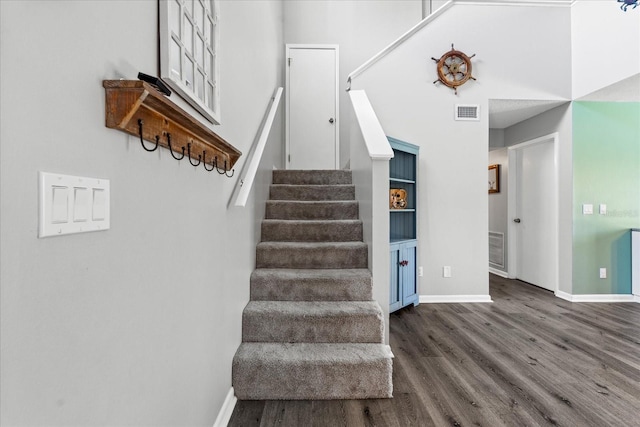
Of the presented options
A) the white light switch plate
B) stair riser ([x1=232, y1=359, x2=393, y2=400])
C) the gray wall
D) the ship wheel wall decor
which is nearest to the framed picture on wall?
the gray wall

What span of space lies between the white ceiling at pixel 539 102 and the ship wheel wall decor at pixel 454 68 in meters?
0.45

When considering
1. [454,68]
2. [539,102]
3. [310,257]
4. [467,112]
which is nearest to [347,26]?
[454,68]

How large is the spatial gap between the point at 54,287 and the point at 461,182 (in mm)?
3797

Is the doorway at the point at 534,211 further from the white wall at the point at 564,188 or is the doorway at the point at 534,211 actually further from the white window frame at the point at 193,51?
the white window frame at the point at 193,51

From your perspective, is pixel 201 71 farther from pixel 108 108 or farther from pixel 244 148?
pixel 244 148

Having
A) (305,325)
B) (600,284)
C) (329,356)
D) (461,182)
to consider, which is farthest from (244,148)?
(600,284)

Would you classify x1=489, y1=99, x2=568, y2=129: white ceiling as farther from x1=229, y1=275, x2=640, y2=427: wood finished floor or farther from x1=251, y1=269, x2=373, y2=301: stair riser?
x1=251, y1=269, x2=373, y2=301: stair riser

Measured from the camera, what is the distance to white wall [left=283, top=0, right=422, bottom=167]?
4.38m

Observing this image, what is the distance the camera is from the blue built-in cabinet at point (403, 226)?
10.6ft

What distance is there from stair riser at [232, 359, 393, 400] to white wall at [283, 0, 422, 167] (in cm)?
307

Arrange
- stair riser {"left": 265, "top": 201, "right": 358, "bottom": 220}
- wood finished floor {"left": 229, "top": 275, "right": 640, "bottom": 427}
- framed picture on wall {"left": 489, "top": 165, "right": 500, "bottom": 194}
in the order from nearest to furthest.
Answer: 1. wood finished floor {"left": 229, "top": 275, "right": 640, "bottom": 427}
2. stair riser {"left": 265, "top": 201, "right": 358, "bottom": 220}
3. framed picture on wall {"left": 489, "top": 165, "right": 500, "bottom": 194}

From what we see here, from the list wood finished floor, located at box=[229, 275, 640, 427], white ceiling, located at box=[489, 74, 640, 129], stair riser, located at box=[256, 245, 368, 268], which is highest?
white ceiling, located at box=[489, 74, 640, 129]

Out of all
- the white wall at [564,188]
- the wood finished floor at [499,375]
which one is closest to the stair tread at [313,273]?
the wood finished floor at [499,375]

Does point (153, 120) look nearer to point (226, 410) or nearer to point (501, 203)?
point (226, 410)
